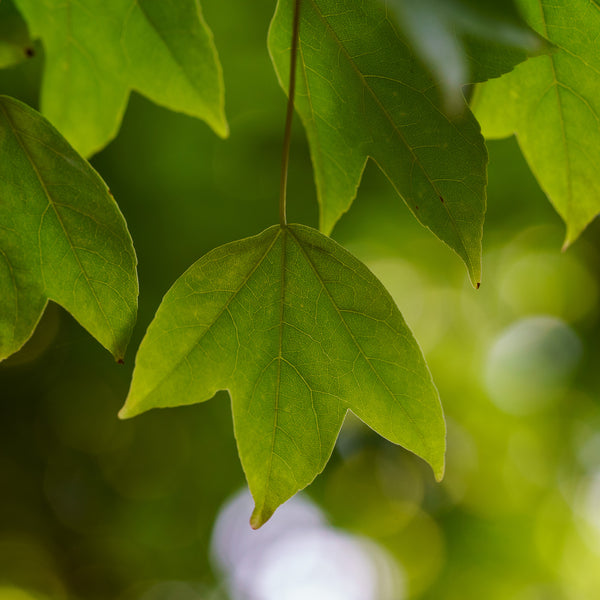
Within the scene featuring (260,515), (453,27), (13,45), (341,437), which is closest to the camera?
(453,27)

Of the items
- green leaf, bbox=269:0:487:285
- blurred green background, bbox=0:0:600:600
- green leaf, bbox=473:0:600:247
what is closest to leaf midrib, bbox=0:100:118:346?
green leaf, bbox=269:0:487:285

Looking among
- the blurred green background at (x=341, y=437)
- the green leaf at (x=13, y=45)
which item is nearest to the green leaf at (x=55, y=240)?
the green leaf at (x=13, y=45)

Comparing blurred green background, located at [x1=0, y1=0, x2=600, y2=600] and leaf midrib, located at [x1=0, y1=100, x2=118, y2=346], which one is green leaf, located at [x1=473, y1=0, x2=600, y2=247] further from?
blurred green background, located at [x1=0, y1=0, x2=600, y2=600]

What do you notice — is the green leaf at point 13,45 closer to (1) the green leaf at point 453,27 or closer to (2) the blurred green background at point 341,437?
(1) the green leaf at point 453,27

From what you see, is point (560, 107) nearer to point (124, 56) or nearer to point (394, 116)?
point (394, 116)

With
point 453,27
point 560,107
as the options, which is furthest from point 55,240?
point 560,107

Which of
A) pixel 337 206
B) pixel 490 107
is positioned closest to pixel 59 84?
pixel 337 206
